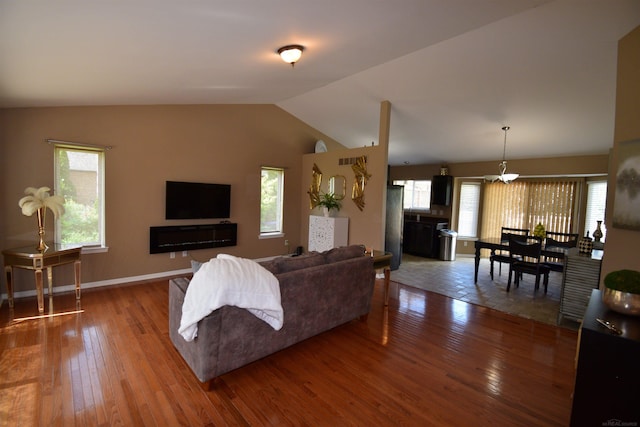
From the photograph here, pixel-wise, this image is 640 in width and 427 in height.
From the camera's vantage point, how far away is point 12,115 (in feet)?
12.2

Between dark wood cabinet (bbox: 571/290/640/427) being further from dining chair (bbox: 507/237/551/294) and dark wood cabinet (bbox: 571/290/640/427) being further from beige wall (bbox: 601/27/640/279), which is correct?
dining chair (bbox: 507/237/551/294)

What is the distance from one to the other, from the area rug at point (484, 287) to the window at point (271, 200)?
2861mm

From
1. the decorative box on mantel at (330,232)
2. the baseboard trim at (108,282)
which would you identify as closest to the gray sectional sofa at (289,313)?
the decorative box on mantel at (330,232)

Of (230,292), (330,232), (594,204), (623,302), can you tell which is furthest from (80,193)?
(594,204)

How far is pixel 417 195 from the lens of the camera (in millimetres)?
8383

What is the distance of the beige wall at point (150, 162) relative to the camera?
3.82m

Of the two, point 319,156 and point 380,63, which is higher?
point 380,63

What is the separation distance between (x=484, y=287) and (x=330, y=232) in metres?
2.94

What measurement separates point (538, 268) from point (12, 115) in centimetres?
769

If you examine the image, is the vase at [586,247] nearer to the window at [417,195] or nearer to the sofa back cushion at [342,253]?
the sofa back cushion at [342,253]

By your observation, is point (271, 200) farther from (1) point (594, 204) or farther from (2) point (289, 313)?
(1) point (594, 204)

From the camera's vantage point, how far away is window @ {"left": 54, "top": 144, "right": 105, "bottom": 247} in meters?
4.14

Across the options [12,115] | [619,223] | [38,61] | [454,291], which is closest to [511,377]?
[619,223]

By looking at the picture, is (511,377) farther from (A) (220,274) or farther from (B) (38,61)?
(B) (38,61)
